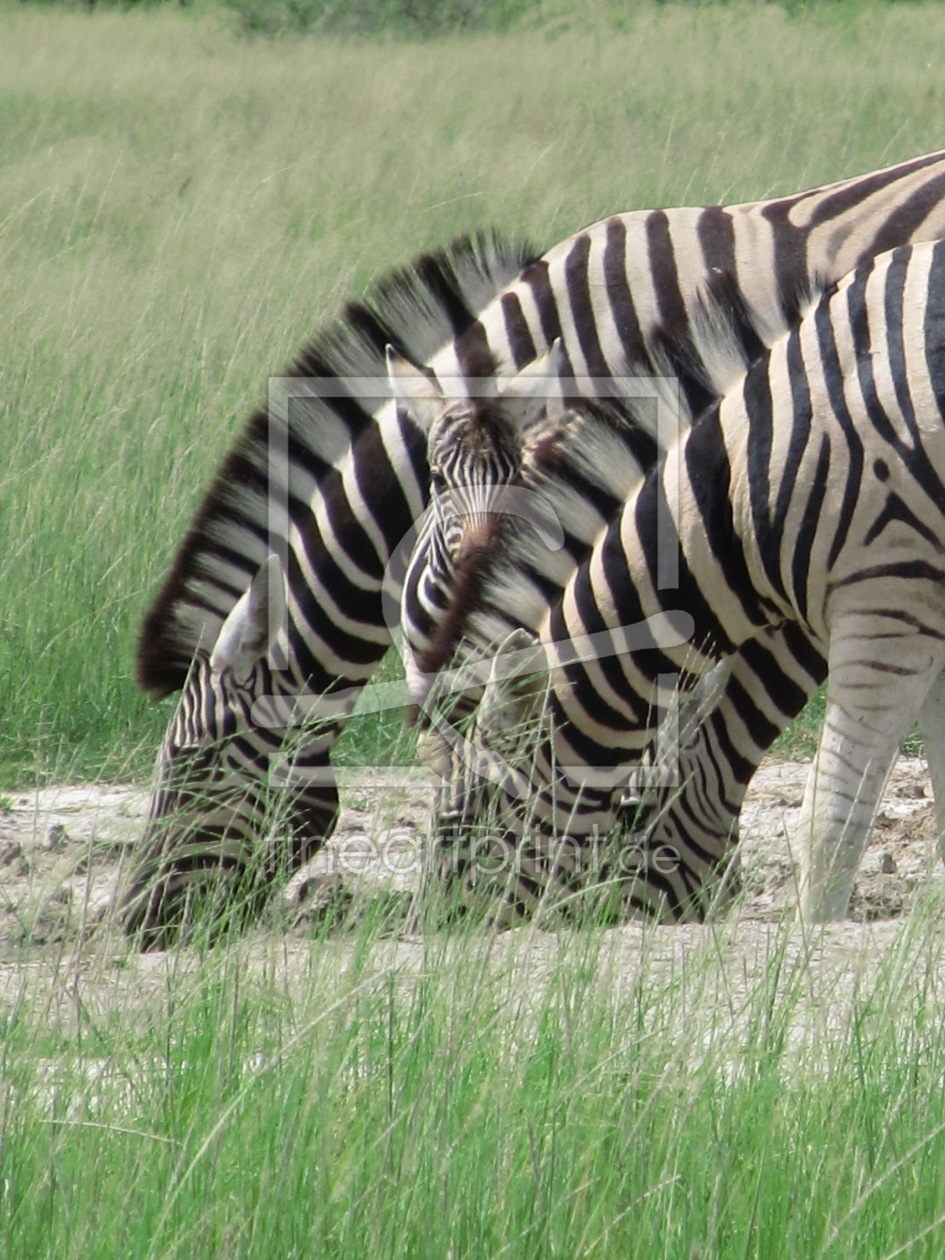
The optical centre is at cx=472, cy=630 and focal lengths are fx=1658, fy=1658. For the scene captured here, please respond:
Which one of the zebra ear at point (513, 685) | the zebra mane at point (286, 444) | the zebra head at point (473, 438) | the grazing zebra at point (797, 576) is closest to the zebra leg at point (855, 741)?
the grazing zebra at point (797, 576)

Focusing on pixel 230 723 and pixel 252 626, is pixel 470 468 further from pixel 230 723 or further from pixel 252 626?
pixel 230 723

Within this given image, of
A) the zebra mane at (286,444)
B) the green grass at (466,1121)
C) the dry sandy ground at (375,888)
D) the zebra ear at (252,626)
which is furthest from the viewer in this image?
the zebra mane at (286,444)

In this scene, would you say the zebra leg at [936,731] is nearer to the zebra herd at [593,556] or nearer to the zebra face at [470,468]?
the zebra herd at [593,556]

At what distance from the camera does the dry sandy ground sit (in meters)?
2.58

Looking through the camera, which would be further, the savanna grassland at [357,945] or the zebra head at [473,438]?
the zebra head at [473,438]

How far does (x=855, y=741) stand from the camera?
3318 millimetres

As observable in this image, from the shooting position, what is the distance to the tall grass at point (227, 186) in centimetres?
582

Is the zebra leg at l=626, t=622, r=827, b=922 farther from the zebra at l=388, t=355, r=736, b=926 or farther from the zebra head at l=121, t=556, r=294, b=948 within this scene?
the zebra head at l=121, t=556, r=294, b=948

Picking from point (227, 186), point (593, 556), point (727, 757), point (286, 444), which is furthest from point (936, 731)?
point (227, 186)

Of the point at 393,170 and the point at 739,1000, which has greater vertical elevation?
the point at 393,170

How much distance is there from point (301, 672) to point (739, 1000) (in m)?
2.07

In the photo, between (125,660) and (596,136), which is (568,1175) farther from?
(596,136)

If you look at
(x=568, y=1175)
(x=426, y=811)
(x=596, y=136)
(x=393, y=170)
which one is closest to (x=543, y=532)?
(x=426, y=811)

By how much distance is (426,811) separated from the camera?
4945mm
